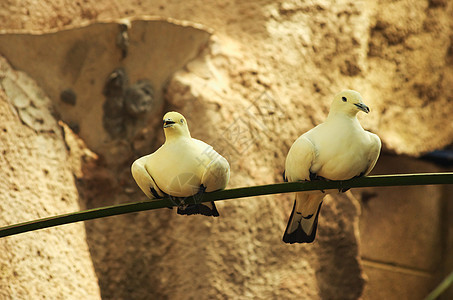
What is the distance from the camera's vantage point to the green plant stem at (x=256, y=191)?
123 centimetres

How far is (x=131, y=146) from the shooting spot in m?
2.66

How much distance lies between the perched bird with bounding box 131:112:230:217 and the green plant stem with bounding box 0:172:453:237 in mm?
33

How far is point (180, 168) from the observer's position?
1381mm

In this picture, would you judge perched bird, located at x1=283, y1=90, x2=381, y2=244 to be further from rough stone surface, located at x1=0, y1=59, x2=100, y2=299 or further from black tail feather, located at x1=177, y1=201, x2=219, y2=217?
rough stone surface, located at x1=0, y1=59, x2=100, y2=299

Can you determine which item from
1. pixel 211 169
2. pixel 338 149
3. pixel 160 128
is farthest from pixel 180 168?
pixel 160 128

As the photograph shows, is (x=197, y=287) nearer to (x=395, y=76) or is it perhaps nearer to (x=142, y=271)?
(x=142, y=271)

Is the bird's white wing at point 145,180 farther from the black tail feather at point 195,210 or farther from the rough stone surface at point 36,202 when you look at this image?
the rough stone surface at point 36,202

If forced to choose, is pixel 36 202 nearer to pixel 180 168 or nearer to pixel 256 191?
pixel 180 168

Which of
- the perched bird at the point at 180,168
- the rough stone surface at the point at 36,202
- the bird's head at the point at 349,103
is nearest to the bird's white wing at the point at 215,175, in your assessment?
the perched bird at the point at 180,168

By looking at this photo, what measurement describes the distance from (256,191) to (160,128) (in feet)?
4.80

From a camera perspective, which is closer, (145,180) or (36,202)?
(145,180)

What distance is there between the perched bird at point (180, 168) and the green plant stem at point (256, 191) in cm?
3

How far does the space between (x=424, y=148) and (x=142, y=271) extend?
1.80m

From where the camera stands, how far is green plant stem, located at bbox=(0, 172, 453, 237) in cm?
123
